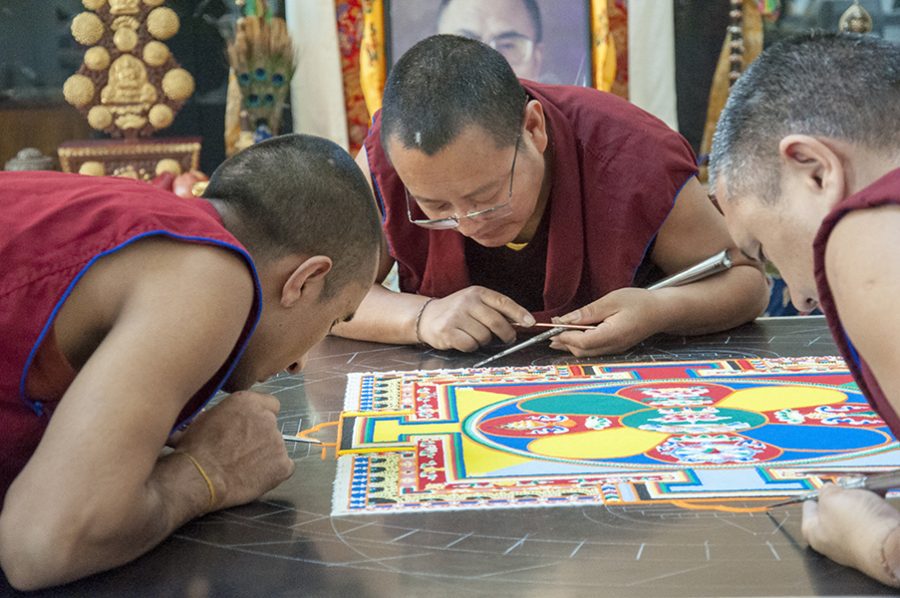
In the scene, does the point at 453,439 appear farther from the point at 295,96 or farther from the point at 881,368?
the point at 295,96

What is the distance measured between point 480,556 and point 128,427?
43cm

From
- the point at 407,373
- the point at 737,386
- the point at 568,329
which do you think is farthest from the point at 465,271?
the point at 737,386

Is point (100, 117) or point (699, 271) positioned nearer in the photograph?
point (699, 271)

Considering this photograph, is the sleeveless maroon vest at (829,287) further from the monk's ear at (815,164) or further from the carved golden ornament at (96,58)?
the carved golden ornament at (96,58)

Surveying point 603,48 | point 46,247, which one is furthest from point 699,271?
point 603,48

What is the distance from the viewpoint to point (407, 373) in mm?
2268

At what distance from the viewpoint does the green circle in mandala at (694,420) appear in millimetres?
1766

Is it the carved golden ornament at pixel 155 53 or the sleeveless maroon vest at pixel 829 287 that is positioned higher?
the sleeveless maroon vest at pixel 829 287

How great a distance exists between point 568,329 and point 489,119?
480 millimetres

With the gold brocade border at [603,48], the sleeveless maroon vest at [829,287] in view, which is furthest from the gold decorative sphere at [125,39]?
the sleeveless maroon vest at [829,287]

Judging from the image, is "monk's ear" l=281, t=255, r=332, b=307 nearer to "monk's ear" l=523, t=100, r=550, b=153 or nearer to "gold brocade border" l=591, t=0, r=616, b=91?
"monk's ear" l=523, t=100, r=550, b=153

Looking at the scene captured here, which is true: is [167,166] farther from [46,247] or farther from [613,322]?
[46,247]

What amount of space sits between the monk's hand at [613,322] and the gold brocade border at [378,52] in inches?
120

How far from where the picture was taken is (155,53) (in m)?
5.21
